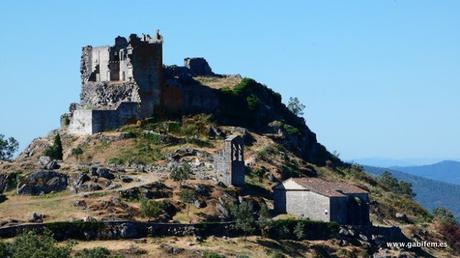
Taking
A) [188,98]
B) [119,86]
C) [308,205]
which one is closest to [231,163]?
[308,205]

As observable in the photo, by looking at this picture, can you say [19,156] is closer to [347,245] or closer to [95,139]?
[95,139]

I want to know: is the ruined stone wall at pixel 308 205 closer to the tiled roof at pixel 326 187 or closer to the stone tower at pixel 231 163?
the tiled roof at pixel 326 187

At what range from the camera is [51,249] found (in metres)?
67.9

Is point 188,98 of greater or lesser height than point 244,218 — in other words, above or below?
above

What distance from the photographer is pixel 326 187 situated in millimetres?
95312

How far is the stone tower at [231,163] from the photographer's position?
93.9 m

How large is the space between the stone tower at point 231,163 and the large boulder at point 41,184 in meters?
13.8

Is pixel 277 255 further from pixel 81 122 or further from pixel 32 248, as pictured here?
pixel 81 122

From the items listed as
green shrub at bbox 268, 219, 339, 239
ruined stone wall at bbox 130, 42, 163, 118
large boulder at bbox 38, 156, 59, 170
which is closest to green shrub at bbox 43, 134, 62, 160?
large boulder at bbox 38, 156, 59, 170

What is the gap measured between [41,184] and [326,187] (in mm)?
24834

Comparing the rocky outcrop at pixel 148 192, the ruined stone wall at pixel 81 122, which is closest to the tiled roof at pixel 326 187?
the rocky outcrop at pixel 148 192

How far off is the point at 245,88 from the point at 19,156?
26.2m

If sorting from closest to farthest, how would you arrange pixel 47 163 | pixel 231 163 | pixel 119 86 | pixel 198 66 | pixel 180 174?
pixel 180 174
pixel 231 163
pixel 47 163
pixel 119 86
pixel 198 66

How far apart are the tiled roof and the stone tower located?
481 cm
